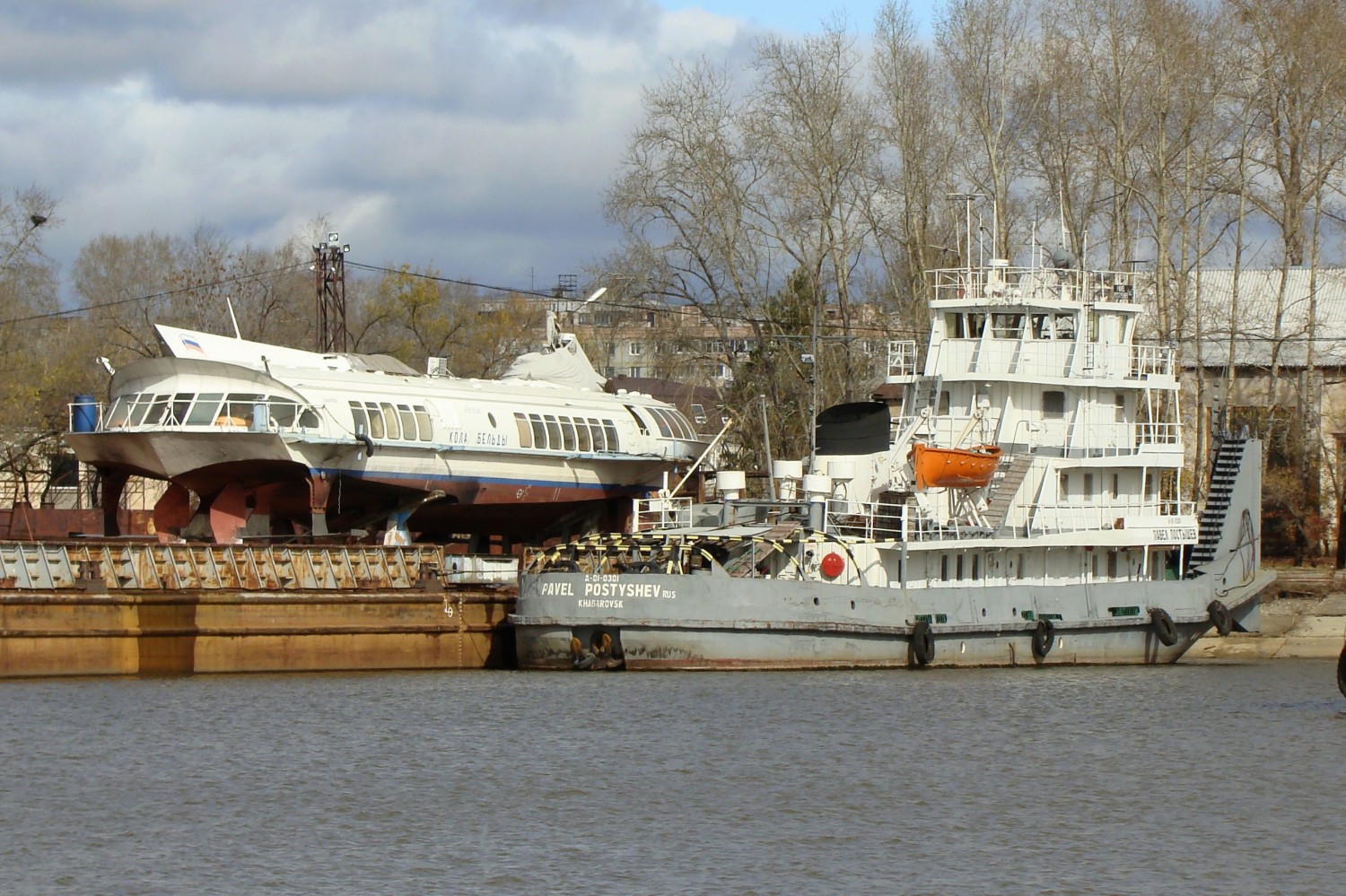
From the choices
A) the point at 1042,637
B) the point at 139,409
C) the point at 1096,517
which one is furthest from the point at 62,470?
the point at 1042,637

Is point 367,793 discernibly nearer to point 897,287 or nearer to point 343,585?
point 343,585

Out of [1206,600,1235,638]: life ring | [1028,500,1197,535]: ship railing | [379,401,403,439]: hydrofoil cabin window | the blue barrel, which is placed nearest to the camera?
[1028,500,1197,535]: ship railing

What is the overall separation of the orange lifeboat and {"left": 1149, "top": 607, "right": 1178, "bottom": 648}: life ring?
15.1 feet

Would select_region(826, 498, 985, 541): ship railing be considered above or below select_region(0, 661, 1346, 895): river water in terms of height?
above

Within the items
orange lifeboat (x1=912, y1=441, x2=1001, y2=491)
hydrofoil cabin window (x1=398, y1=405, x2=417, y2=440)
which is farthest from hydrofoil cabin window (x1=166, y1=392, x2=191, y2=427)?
orange lifeboat (x1=912, y1=441, x2=1001, y2=491)

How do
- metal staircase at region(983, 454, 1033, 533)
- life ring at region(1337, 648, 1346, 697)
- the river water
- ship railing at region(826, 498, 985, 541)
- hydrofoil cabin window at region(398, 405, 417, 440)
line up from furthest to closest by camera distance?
hydrofoil cabin window at region(398, 405, 417, 440), metal staircase at region(983, 454, 1033, 533), ship railing at region(826, 498, 985, 541), life ring at region(1337, 648, 1346, 697), the river water

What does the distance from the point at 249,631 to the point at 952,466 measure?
13337 millimetres

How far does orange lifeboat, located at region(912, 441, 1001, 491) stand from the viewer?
3556 cm

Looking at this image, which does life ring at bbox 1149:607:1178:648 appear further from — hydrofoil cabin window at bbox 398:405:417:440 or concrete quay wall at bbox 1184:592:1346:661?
hydrofoil cabin window at bbox 398:405:417:440

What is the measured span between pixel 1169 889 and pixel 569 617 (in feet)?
52.6

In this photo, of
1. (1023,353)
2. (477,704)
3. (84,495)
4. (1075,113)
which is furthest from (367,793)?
(84,495)

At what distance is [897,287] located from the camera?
191 feet

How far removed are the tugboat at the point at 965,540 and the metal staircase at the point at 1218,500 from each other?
0.06 meters

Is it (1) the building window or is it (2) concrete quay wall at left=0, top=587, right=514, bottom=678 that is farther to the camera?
(1) the building window
